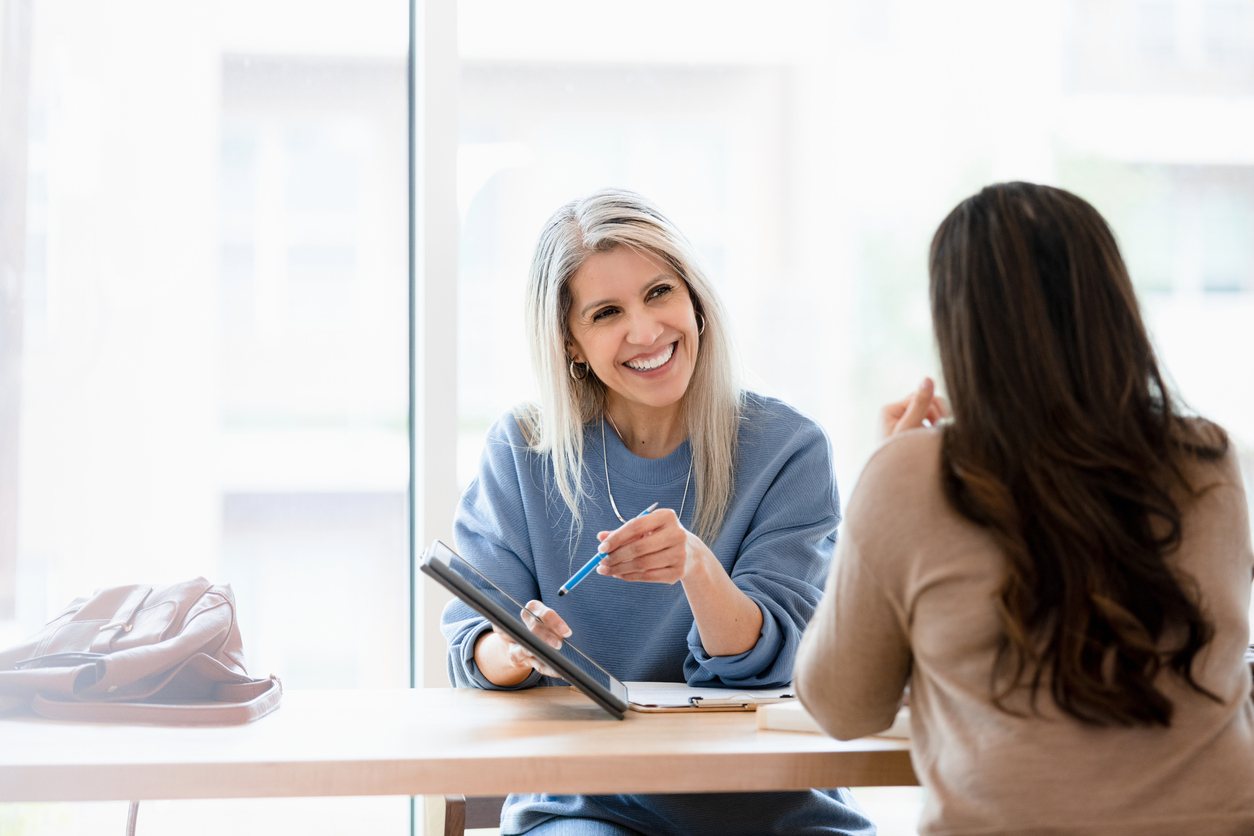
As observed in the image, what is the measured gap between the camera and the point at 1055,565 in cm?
104

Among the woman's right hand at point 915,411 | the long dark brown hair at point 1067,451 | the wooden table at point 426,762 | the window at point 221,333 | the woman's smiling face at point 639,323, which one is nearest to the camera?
the long dark brown hair at point 1067,451

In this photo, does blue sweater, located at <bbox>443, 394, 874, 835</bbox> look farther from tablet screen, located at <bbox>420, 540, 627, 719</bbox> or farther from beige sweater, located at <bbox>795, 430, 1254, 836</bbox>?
beige sweater, located at <bbox>795, 430, 1254, 836</bbox>

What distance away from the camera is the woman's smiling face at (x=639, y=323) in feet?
5.74

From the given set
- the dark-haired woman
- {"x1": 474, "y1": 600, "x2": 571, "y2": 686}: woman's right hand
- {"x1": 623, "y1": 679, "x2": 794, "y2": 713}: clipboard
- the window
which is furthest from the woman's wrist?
the window

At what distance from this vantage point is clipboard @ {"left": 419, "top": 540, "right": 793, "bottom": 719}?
4.20ft

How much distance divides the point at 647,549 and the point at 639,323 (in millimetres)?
435

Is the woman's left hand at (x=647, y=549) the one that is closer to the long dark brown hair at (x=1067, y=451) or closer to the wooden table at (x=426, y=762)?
the wooden table at (x=426, y=762)

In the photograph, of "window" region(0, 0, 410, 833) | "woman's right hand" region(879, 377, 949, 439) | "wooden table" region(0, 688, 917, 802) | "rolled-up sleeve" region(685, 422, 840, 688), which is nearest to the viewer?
"wooden table" region(0, 688, 917, 802)

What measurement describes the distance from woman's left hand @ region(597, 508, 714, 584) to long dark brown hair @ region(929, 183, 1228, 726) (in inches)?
16.4

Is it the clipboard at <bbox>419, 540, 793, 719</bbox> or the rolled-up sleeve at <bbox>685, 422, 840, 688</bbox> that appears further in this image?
the rolled-up sleeve at <bbox>685, 422, 840, 688</bbox>

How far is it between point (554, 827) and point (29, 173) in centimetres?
153

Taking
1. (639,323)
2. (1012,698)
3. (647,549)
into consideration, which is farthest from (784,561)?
(1012,698)

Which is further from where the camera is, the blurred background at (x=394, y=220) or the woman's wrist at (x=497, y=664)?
the blurred background at (x=394, y=220)

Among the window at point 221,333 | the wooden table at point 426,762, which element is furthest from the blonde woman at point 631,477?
the window at point 221,333
